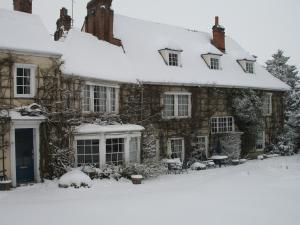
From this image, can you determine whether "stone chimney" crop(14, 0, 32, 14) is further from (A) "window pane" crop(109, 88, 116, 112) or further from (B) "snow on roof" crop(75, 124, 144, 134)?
(B) "snow on roof" crop(75, 124, 144, 134)

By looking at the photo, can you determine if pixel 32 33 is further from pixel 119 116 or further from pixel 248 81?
pixel 248 81

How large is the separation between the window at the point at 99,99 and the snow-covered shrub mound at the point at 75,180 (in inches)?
177

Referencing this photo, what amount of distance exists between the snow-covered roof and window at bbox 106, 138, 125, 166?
3660mm

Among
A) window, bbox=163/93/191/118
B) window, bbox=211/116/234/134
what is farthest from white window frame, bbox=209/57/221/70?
window, bbox=163/93/191/118

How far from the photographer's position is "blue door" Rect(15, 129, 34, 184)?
624 inches

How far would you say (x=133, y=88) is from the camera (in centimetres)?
2075

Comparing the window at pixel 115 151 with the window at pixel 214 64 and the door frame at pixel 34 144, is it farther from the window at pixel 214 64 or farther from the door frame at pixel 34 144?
the window at pixel 214 64

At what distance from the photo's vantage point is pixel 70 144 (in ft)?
56.3

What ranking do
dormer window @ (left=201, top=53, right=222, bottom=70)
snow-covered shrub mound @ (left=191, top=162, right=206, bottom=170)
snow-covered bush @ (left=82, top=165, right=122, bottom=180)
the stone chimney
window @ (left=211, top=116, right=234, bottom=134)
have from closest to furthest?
1. snow-covered bush @ (left=82, top=165, right=122, bottom=180)
2. the stone chimney
3. snow-covered shrub mound @ (left=191, top=162, right=206, bottom=170)
4. window @ (left=211, top=116, right=234, bottom=134)
5. dormer window @ (left=201, top=53, right=222, bottom=70)

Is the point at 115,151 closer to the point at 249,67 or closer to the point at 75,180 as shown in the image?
the point at 75,180

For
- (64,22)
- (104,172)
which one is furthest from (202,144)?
(64,22)

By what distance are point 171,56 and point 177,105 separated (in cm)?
402

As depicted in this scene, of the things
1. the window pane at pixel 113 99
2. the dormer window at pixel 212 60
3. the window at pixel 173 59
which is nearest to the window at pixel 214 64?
the dormer window at pixel 212 60

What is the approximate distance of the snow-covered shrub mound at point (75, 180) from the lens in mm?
14891
